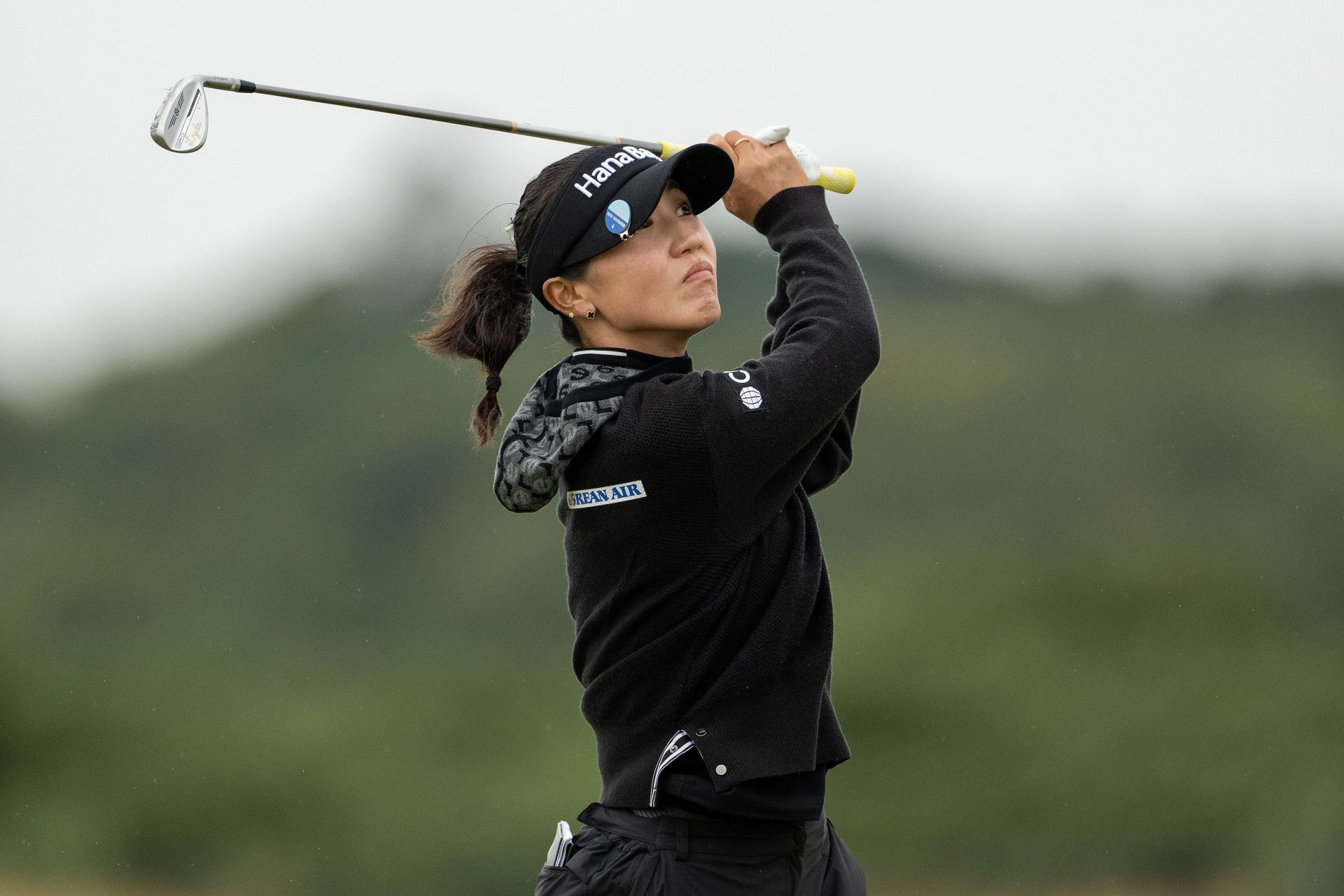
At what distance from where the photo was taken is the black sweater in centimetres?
208

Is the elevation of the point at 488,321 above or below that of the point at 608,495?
above

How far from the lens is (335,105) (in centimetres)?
234

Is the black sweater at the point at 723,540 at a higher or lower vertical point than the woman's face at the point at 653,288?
lower

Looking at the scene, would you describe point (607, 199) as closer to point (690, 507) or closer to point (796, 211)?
point (796, 211)

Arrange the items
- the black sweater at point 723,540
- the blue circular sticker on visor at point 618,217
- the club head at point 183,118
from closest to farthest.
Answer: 1. the black sweater at point 723,540
2. the blue circular sticker on visor at point 618,217
3. the club head at point 183,118

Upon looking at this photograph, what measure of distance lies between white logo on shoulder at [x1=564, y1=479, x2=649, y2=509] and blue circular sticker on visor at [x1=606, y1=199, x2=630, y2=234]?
0.38m

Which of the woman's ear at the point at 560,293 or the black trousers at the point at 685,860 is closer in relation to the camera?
the black trousers at the point at 685,860

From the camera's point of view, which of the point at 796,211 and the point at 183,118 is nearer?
the point at 796,211

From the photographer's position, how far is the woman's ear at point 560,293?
2312 millimetres

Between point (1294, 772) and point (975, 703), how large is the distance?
76.7 inches

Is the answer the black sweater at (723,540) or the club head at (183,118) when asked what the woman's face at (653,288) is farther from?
the club head at (183,118)

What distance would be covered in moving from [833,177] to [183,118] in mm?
1056

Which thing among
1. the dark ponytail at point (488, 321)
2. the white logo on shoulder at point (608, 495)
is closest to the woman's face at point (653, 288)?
the dark ponytail at point (488, 321)

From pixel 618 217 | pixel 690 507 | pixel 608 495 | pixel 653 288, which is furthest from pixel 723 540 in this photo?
pixel 618 217
